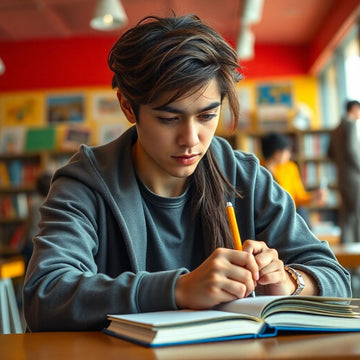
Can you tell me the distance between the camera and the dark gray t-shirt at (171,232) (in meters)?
1.32

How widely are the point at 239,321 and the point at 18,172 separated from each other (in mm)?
6919

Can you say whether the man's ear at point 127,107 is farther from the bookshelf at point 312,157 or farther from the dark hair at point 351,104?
the bookshelf at point 312,157

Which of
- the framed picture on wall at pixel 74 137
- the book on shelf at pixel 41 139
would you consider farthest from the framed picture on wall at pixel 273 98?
the book on shelf at pixel 41 139

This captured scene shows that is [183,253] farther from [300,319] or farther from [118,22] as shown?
[118,22]

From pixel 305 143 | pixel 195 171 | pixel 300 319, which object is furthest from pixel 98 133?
Result: pixel 300 319

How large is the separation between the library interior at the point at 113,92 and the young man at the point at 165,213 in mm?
5407

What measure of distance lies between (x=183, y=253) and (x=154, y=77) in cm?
37

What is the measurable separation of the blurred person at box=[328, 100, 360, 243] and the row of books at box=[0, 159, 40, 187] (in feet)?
11.2

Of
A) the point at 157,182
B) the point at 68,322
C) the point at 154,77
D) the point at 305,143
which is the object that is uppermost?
the point at 305,143

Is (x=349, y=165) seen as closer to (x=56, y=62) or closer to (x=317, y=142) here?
(x=317, y=142)

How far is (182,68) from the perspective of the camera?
119 centimetres

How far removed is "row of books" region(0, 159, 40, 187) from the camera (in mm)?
7461

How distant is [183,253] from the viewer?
1345mm

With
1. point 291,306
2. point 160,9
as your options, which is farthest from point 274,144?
point 291,306
